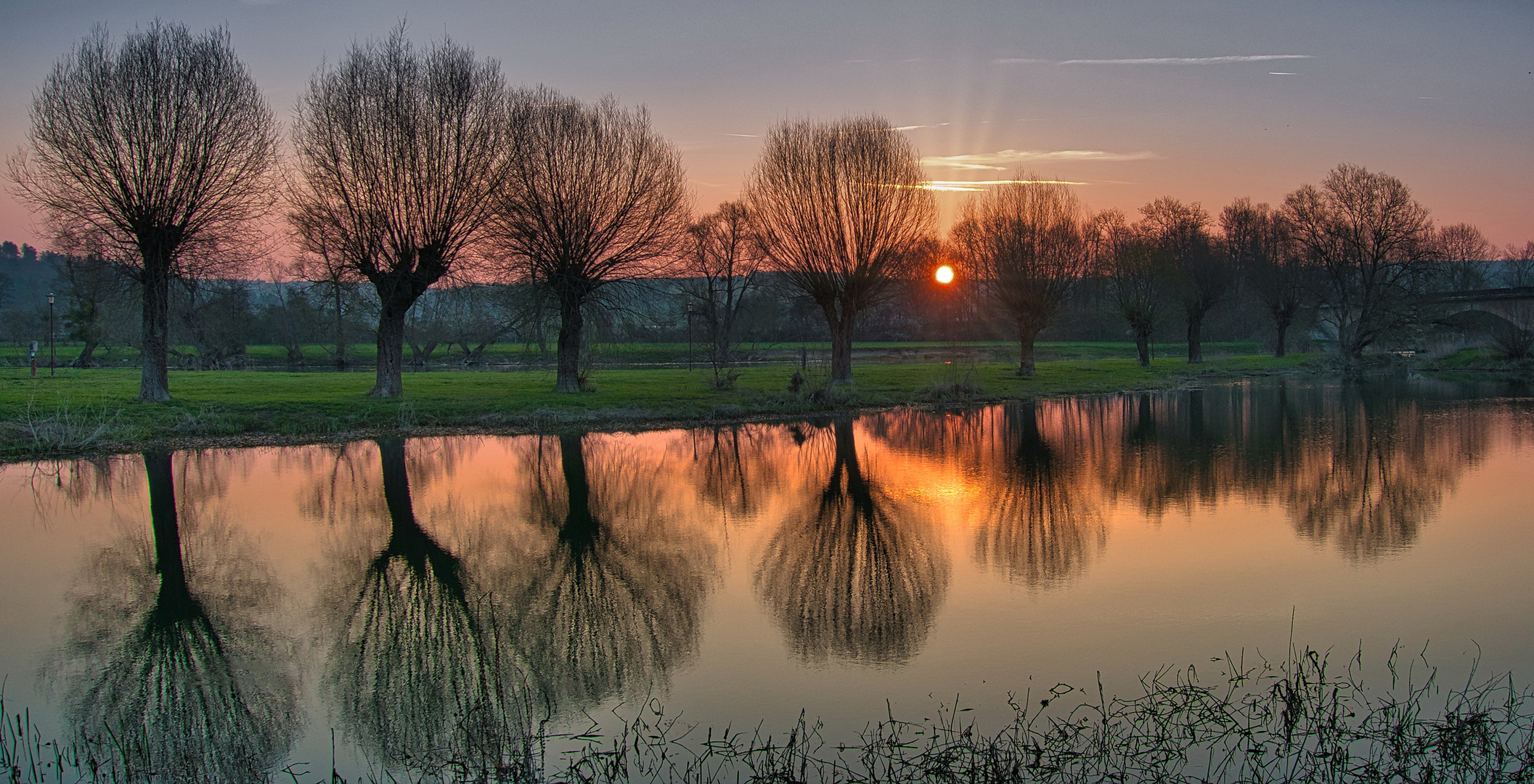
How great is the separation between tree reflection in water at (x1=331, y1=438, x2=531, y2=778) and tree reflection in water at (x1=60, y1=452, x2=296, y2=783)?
1.88 ft

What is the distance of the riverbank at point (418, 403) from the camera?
71.8 ft

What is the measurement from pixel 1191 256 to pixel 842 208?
109ft

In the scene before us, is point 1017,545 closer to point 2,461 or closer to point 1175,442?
point 1175,442

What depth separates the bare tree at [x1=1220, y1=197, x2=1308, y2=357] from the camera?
197 feet

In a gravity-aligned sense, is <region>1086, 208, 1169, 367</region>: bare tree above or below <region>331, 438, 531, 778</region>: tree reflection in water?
above

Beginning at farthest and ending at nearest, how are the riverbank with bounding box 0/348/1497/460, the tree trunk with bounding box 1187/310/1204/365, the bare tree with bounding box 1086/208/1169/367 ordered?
the tree trunk with bounding box 1187/310/1204/365, the bare tree with bounding box 1086/208/1169/367, the riverbank with bounding box 0/348/1497/460

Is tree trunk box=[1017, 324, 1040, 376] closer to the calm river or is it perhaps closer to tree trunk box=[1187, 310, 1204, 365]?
tree trunk box=[1187, 310, 1204, 365]

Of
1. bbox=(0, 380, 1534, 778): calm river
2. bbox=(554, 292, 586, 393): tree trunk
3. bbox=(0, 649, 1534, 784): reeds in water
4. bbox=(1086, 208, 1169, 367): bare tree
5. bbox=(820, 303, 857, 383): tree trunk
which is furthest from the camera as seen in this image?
bbox=(1086, 208, 1169, 367): bare tree

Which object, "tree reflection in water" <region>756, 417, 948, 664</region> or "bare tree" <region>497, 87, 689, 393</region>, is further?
"bare tree" <region>497, 87, 689, 393</region>

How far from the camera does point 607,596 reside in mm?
9641

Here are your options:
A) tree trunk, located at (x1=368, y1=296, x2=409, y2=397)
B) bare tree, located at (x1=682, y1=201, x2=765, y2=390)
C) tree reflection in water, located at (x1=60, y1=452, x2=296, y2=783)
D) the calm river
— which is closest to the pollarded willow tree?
tree trunk, located at (x1=368, y1=296, x2=409, y2=397)

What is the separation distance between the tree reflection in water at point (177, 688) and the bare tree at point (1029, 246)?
39.7m

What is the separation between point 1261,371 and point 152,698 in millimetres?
53777

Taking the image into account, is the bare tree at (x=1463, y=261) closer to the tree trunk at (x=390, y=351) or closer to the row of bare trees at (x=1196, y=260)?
the row of bare trees at (x=1196, y=260)
